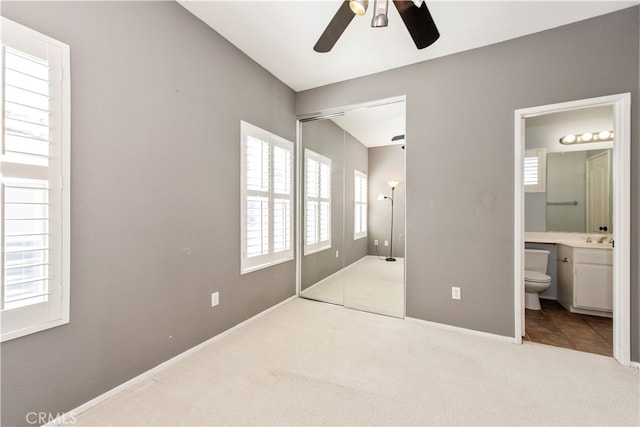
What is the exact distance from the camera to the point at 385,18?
4.77 ft

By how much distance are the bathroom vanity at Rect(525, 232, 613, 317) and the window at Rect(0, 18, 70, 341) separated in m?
4.43

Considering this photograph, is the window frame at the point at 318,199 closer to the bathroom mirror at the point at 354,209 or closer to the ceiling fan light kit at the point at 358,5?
the bathroom mirror at the point at 354,209

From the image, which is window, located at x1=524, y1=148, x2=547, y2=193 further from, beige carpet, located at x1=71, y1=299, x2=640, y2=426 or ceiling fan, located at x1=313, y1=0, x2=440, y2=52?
ceiling fan, located at x1=313, y1=0, x2=440, y2=52

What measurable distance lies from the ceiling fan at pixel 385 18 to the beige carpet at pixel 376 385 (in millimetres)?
2214

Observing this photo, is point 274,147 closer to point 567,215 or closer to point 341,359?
point 341,359

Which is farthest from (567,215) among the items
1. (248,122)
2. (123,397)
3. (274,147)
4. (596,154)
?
(123,397)

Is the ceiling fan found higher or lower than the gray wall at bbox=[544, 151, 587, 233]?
higher

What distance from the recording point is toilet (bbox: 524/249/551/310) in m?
2.96

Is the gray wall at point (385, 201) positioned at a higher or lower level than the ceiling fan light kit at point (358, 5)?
lower

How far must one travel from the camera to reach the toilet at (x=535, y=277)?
2955mm

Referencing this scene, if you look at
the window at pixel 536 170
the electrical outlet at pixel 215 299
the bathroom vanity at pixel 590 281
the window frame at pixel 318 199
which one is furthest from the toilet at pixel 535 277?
the electrical outlet at pixel 215 299

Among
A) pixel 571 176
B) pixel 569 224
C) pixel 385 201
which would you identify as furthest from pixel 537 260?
pixel 385 201

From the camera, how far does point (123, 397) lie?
64.7 inches

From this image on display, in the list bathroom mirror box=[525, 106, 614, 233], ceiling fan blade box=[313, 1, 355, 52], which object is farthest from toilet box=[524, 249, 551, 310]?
ceiling fan blade box=[313, 1, 355, 52]
